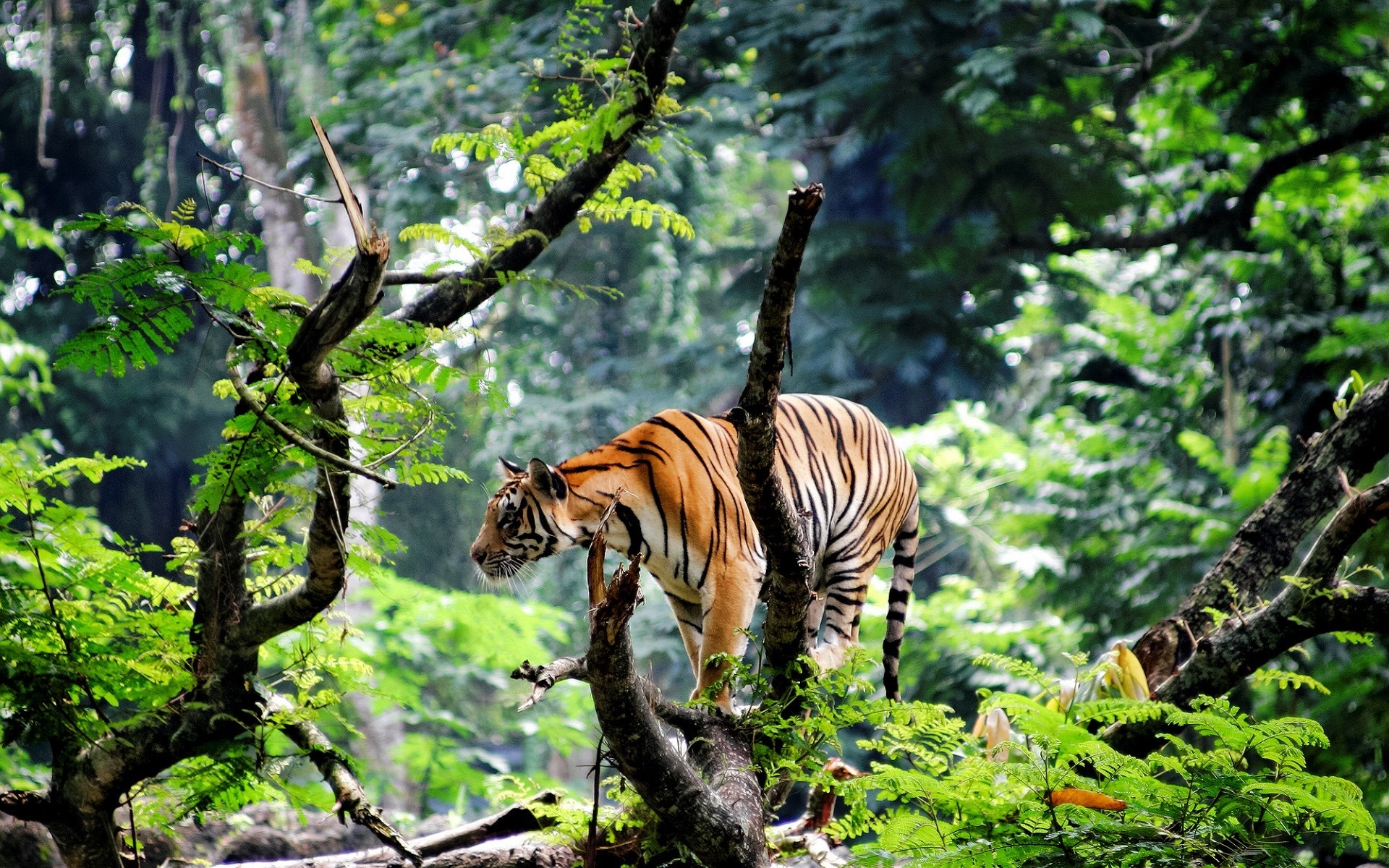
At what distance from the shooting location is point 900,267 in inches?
469

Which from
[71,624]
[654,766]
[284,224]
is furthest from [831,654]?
[284,224]

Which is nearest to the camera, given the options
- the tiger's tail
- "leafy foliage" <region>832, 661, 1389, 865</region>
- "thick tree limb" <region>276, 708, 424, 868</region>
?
"leafy foliage" <region>832, 661, 1389, 865</region>

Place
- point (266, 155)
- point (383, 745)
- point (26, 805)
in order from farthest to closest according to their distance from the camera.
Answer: point (266, 155) < point (383, 745) < point (26, 805)

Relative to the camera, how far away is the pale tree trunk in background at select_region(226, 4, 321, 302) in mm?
11945

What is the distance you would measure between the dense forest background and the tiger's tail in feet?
6.68

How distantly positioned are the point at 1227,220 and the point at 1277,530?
6.14 m

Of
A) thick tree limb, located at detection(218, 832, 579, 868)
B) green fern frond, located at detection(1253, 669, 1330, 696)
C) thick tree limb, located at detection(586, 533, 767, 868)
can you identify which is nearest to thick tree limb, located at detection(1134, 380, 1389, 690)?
green fern frond, located at detection(1253, 669, 1330, 696)

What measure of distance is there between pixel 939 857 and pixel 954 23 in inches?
382

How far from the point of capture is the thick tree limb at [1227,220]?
8.34 m

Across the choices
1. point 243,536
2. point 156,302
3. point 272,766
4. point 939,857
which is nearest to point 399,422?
point 243,536

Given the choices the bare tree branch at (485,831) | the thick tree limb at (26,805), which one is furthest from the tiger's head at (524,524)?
the thick tree limb at (26,805)

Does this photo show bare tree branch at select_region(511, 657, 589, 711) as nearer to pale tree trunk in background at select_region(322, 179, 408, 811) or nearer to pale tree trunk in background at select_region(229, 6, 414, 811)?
pale tree trunk in background at select_region(322, 179, 408, 811)

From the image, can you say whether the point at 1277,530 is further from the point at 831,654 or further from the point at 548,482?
the point at 548,482

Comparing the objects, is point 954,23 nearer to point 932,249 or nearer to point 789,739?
point 932,249
